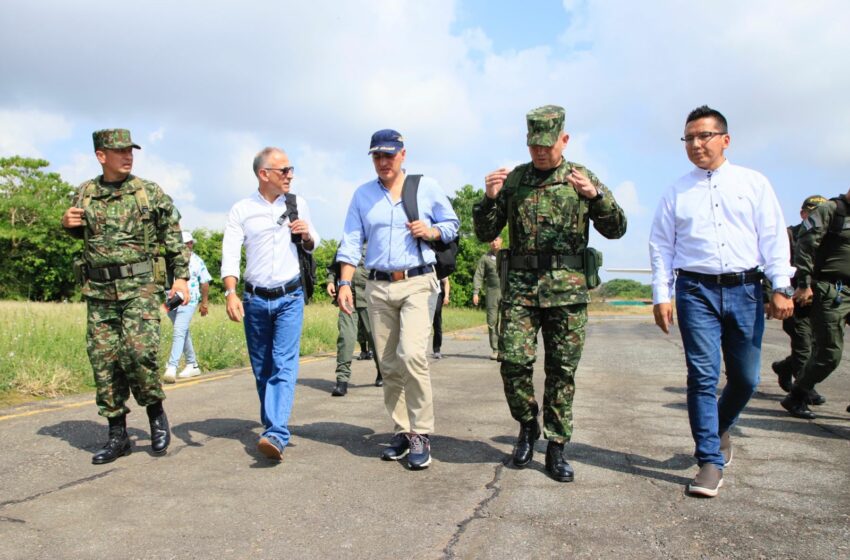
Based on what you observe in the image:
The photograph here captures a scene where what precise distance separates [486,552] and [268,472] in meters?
1.99

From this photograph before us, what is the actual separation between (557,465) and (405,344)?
1.30m

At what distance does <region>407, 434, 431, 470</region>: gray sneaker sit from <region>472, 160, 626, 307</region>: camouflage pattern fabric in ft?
3.77

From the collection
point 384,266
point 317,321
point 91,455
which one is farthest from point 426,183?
point 317,321

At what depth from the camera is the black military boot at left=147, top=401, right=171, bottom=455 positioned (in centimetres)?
521

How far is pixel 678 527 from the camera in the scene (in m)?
3.60

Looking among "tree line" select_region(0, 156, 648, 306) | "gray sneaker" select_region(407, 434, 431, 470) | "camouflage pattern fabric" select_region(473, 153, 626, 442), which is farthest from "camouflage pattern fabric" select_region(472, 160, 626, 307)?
"tree line" select_region(0, 156, 648, 306)

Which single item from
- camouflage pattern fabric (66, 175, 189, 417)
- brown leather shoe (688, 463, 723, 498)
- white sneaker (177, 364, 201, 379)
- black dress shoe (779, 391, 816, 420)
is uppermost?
camouflage pattern fabric (66, 175, 189, 417)

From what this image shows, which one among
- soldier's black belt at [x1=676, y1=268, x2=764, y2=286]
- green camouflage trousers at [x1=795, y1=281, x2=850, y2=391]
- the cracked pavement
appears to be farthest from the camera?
green camouflage trousers at [x1=795, y1=281, x2=850, y2=391]

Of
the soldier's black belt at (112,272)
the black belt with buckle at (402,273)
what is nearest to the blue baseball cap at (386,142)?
the black belt with buckle at (402,273)

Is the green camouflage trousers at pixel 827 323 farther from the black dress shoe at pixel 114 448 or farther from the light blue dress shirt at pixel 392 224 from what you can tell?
the black dress shoe at pixel 114 448

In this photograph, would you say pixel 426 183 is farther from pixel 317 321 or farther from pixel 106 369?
pixel 317 321

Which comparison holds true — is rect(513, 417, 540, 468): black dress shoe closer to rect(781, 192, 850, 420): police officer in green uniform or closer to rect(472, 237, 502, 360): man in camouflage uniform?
rect(781, 192, 850, 420): police officer in green uniform

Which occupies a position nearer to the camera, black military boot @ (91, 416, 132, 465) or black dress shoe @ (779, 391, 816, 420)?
black military boot @ (91, 416, 132, 465)

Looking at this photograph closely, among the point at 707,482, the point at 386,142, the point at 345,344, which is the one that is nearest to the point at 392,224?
the point at 386,142
